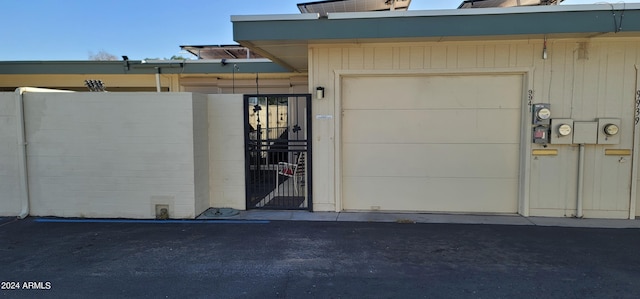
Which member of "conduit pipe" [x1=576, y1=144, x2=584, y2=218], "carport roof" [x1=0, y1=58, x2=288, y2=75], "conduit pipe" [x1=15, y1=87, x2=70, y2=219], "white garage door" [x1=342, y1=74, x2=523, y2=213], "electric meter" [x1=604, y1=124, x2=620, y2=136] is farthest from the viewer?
"carport roof" [x1=0, y1=58, x2=288, y2=75]

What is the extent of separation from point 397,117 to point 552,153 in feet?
7.71

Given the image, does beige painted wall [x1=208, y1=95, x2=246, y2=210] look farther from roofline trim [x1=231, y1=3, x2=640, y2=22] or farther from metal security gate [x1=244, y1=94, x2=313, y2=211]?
roofline trim [x1=231, y1=3, x2=640, y2=22]

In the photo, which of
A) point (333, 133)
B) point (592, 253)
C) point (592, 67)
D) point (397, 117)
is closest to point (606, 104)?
point (592, 67)

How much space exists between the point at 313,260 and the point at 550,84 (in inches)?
172

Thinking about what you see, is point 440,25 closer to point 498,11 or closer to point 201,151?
point 498,11

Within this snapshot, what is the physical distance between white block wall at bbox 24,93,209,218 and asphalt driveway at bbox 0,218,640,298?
405 millimetres

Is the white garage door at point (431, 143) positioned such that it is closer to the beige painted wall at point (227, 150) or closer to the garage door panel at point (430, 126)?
the garage door panel at point (430, 126)

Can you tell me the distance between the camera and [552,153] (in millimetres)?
5914

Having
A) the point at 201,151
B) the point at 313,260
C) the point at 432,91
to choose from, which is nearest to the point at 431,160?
the point at 432,91

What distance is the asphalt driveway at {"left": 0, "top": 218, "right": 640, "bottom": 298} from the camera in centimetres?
354

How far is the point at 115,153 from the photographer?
5.98 meters

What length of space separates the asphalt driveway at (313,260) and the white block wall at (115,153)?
405 mm

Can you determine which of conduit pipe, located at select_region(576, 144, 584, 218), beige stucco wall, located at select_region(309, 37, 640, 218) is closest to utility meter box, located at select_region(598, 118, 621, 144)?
beige stucco wall, located at select_region(309, 37, 640, 218)

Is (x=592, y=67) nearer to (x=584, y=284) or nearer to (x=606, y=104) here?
(x=606, y=104)
